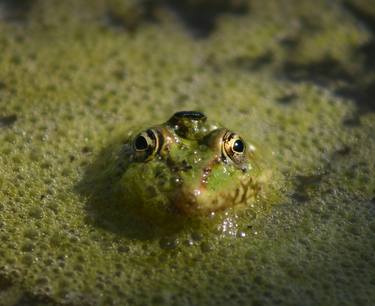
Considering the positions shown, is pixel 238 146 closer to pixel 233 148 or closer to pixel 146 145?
pixel 233 148

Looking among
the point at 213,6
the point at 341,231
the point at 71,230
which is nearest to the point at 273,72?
the point at 213,6

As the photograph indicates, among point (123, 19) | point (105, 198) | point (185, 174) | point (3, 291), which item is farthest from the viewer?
point (123, 19)

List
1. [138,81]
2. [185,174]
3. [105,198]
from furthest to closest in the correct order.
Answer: [138,81], [105,198], [185,174]

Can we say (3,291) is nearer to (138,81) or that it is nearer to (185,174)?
(185,174)

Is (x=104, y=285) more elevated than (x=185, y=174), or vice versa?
(x=185, y=174)

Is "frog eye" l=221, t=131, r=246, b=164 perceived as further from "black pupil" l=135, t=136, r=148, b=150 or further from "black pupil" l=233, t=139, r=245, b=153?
"black pupil" l=135, t=136, r=148, b=150

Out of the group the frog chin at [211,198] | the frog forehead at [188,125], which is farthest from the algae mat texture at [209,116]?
the frog forehead at [188,125]
